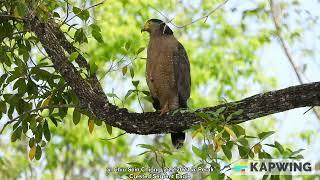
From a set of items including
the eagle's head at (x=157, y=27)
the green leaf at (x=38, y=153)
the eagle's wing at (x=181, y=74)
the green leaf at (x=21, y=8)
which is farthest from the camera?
the eagle's head at (x=157, y=27)

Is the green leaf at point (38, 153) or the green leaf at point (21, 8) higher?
the green leaf at point (21, 8)

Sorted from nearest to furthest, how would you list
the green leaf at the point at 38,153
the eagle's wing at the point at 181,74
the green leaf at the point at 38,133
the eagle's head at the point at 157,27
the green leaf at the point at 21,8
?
the green leaf at the point at 21,8, the green leaf at the point at 38,133, the green leaf at the point at 38,153, the eagle's wing at the point at 181,74, the eagle's head at the point at 157,27

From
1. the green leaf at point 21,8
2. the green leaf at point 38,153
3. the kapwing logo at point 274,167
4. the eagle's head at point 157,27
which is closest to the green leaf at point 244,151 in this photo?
the kapwing logo at point 274,167

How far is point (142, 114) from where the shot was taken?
A: 12.1 feet

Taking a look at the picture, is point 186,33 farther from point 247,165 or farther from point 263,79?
point 247,165

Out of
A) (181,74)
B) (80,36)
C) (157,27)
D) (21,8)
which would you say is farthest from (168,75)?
(21,8)

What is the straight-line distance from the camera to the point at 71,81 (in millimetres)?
3762

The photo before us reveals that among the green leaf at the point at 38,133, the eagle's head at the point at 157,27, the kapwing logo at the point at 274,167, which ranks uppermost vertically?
the eagle's head at the point at 157,27

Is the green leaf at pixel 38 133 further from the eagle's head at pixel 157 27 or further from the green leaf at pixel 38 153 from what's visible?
the eagle's head at pixel 157 27

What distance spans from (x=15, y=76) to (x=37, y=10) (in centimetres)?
44

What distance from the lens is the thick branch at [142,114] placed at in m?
3.11

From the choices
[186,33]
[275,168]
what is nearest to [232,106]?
[275,168]

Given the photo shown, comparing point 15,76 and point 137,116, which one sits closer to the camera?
point 137,116

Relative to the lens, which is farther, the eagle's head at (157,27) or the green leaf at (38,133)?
the eagle's head at (157,27)
